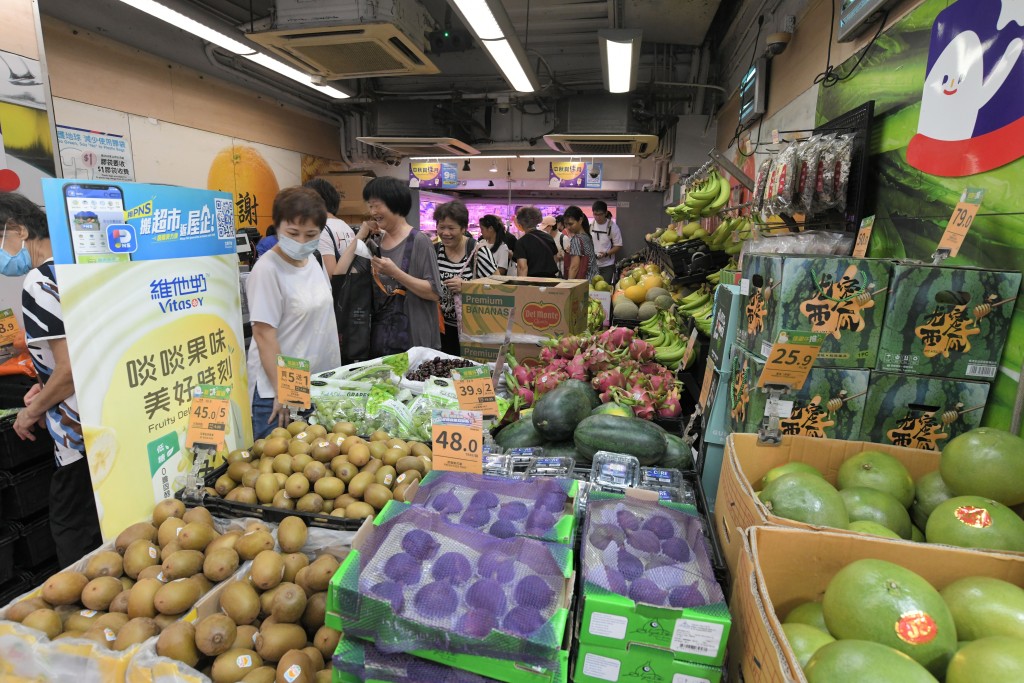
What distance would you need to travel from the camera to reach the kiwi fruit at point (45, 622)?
128 centimetres

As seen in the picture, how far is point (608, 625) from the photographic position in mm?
975

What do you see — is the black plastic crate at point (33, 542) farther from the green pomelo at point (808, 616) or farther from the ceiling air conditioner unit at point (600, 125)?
the ceiling air conditioner unit at point (600, 125)

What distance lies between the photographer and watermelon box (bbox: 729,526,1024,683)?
0.97 m

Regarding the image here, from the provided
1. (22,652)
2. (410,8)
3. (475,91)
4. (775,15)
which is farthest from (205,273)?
(475,91)

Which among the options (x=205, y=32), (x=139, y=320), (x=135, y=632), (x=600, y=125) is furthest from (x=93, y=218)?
(x=600, y=125)

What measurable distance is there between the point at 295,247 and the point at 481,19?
282cm

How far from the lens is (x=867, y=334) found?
1.54 m

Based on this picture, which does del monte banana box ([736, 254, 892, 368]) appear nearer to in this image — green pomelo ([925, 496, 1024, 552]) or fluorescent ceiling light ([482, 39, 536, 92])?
green pomelo ([925, 496, 1024, 552])

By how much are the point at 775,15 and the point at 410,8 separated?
132 inches

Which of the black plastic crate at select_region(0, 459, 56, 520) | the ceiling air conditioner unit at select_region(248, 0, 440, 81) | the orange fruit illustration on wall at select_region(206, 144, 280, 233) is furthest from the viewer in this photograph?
the orange fruit illustration on wall at select_region(206, 144, 280, 233)

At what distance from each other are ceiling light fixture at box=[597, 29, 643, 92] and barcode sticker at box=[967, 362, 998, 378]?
439cm

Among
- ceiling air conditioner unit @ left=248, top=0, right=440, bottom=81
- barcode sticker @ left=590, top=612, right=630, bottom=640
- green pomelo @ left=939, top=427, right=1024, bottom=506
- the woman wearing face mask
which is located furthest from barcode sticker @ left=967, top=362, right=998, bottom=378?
ceiling air conditioner unit @ left=248, top=0, right=440, bottom=81

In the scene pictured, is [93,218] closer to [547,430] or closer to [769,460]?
[547,430]

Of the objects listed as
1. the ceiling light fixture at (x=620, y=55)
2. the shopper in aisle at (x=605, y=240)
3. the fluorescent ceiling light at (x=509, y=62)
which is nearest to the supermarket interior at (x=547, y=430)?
the fluorescent ceiling light at (x=509, y=62)
